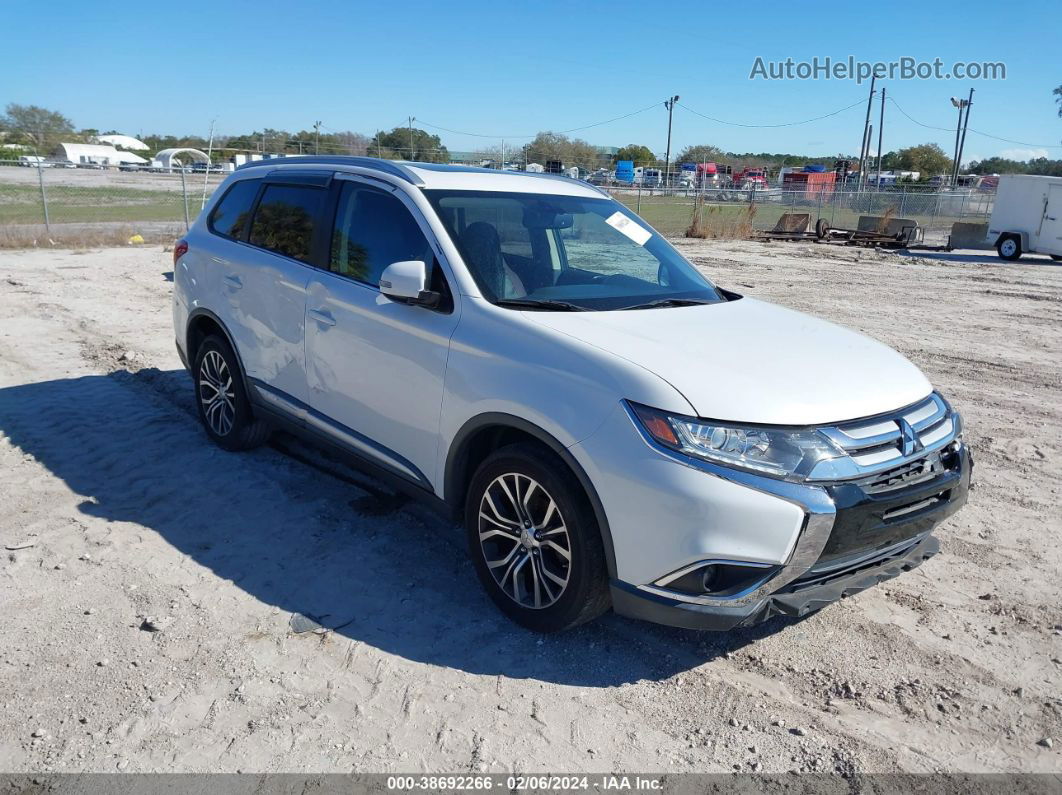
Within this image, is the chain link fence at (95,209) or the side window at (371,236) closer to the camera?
the side window at (371,236)

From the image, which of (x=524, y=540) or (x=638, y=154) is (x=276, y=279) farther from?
(x=638, y=154)

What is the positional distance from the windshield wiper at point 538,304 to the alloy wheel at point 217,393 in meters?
2.56

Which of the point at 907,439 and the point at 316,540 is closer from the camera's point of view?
the point at 907,439

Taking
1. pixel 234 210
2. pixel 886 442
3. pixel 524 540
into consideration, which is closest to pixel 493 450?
pixel 524 540

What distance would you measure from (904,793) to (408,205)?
3.31 m

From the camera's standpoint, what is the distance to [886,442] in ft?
10.4

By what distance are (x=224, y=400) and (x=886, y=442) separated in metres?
4.30

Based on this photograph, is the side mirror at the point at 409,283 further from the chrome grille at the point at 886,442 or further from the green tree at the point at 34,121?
the green tree at the point at 34,121

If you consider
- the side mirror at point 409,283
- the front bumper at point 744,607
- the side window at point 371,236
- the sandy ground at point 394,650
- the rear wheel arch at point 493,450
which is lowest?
the sandy ground at point 394,650

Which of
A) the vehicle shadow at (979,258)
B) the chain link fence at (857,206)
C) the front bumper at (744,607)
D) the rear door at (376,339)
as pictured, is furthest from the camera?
the chain link fence at (857,206)

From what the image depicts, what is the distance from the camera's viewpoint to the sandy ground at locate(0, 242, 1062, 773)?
9.55 ft

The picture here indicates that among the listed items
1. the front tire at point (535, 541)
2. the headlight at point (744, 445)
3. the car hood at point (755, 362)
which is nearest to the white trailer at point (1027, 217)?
the car hood at point (755, 362)

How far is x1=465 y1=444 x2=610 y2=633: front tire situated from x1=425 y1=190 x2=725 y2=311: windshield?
0.82 metres

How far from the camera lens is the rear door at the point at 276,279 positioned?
4719 millimetres
